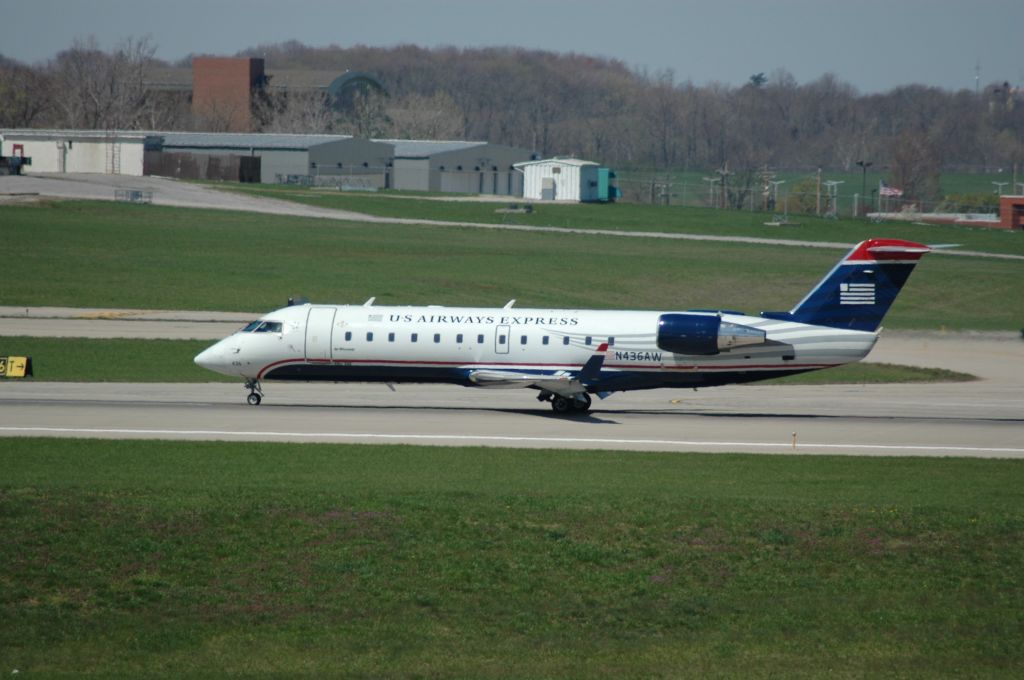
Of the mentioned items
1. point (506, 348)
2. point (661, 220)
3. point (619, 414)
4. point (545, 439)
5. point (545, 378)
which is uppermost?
point (661, 220)

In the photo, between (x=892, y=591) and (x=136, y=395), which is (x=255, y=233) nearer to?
(x=136, y=395)

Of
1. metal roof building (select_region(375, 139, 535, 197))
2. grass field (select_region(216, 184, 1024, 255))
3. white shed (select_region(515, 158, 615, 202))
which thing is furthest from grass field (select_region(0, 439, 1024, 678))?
metal roof building (select_region(375, 139, 535, 197))

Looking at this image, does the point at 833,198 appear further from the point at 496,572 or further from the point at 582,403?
the point at 496,572

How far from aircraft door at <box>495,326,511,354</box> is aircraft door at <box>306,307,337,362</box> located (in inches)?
192

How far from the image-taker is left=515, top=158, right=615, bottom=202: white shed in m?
132

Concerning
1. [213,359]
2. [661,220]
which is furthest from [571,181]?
[213,359]

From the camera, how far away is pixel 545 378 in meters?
37.9

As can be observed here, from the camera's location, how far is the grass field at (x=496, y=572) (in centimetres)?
1927

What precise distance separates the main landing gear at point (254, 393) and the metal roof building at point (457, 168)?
339ft

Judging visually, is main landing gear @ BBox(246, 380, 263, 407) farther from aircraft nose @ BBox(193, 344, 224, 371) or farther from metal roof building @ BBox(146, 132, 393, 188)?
metal roof building @ BBox(146, 132, 393, 188)

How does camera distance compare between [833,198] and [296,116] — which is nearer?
[833,198]

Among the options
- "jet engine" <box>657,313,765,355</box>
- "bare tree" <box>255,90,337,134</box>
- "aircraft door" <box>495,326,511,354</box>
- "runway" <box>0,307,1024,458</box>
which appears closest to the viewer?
"runway" <box>0,307,1024,458</box>

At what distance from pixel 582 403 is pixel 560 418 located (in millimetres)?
1039

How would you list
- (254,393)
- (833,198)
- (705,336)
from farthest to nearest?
(833,198) < (254,393) < (705,336)
